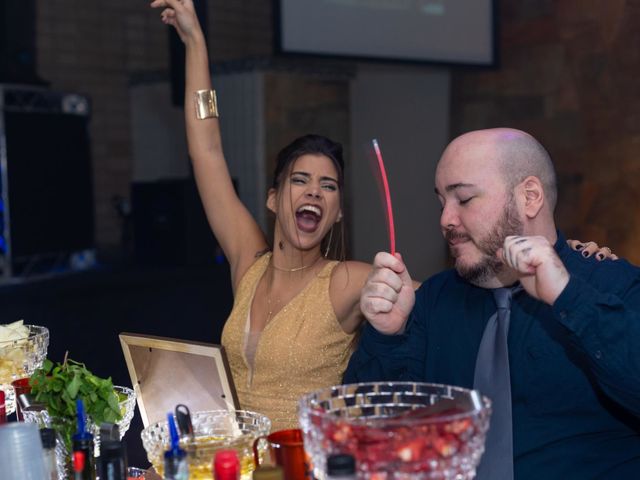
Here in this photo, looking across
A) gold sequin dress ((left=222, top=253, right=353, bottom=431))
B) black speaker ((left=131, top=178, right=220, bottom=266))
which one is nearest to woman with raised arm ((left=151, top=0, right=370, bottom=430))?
gold sequin dress ((left=222, top=253, right=353, bottom=431))

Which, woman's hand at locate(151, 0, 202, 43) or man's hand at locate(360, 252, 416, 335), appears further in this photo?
woman's hand at locate(151, 0, 202, 43)

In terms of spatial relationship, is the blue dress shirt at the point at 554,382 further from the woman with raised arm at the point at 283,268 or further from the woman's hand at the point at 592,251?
the woman with raised arm at the point at 283,268

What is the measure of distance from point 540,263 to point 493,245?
0.40m

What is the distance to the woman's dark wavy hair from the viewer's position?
98.4 inches

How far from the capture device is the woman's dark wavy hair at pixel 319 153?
2500mm

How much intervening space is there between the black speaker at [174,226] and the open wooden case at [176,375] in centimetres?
407

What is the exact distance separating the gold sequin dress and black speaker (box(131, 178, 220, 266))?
340 centimetres

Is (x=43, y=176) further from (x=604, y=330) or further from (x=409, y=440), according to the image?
(x=409, y=440)

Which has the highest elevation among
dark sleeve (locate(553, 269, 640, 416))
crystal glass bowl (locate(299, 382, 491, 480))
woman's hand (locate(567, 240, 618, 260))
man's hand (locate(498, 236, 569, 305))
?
man's hand (locate(498, 236, 569, 305))

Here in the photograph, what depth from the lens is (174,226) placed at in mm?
5840

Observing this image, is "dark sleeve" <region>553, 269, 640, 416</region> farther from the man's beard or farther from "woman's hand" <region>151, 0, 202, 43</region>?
"woman's hand" <region>151, 0, 202, 43</region>

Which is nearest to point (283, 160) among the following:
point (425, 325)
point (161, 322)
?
point (425, 325)

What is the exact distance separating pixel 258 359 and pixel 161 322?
259 cm

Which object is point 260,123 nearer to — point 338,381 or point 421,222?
point 421,222
